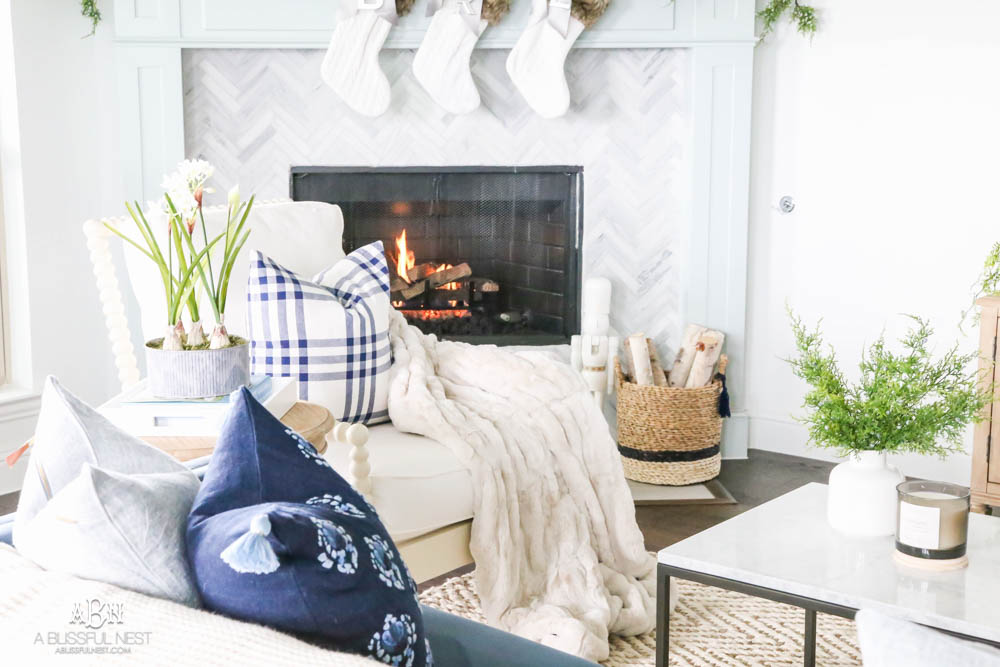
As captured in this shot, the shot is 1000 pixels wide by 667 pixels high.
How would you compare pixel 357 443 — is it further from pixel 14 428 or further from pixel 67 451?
pixel 14 428

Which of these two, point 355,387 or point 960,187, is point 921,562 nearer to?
point 355,387

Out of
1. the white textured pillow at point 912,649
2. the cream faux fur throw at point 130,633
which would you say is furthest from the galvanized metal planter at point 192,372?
the white textured pillow at point 912,649

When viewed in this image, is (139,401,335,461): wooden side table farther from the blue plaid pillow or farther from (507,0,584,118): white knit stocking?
(507,0,584,118): white knit stocking

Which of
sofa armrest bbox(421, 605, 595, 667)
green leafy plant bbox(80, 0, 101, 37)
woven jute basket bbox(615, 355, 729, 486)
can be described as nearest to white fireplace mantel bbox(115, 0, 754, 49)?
green leafy plant bbox(80, 0, 101, 37)

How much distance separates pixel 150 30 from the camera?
352 centimetres

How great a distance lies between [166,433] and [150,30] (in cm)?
221

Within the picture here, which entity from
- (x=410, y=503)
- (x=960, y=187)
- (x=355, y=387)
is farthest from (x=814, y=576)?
(x=960, y=187)

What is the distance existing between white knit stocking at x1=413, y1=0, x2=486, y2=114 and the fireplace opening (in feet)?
0.95

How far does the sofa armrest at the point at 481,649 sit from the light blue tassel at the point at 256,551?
400mm

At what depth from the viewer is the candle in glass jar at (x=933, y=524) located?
1.66 m

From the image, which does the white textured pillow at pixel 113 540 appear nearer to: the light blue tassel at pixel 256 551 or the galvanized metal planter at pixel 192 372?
the light blue tassel at pixel 256 551

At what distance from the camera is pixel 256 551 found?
2.72ft

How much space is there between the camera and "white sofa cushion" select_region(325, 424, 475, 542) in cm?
204

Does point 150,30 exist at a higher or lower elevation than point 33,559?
higher
